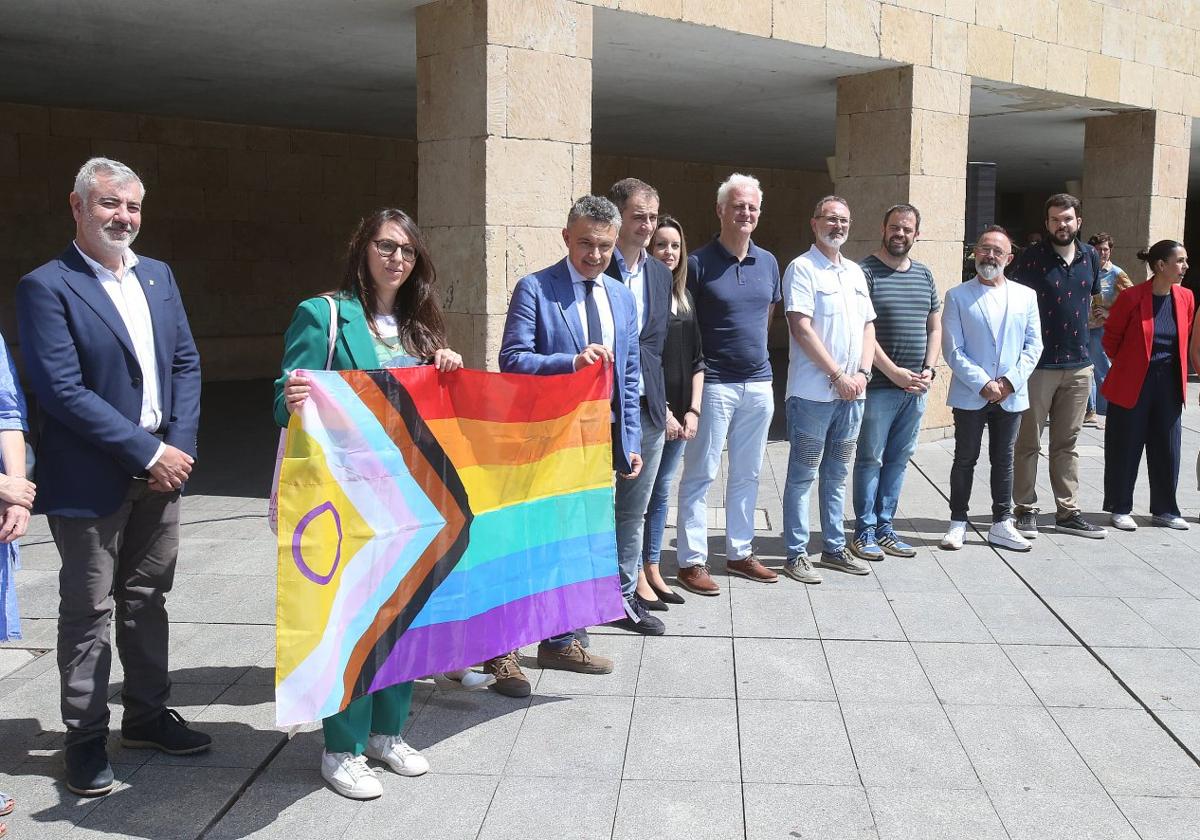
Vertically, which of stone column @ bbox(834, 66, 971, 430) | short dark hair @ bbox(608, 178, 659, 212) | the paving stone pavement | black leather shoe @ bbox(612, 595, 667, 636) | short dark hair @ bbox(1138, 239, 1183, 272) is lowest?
the paving stone pavement

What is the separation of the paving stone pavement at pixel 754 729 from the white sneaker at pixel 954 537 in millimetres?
616

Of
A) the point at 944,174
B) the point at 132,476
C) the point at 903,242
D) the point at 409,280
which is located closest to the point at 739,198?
the point at 903,242

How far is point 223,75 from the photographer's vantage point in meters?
11.3

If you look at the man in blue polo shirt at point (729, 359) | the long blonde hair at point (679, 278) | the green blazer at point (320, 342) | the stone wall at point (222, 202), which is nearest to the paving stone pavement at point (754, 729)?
the man in blue polo shirt at point (729, 359)

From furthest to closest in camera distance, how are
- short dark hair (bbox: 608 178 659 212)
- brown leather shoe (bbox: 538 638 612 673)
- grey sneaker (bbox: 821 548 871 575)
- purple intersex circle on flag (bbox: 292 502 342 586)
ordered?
1. grey sneaker (bbox: 821 548 871 575)
2. short dark hair (bbox: 608 178 659 212)
3. brown leather shoe (bbox: 538 638 612 673)
4. purple intersex circle on flag (bbox: 292 502 342 586)

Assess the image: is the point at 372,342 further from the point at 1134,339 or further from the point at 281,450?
the point at 1134,339

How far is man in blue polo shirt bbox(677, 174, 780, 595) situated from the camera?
5.49 metres

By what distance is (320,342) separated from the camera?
351cm

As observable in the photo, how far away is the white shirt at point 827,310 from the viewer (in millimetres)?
5770

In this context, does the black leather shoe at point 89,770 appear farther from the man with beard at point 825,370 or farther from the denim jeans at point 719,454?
the man with beard at point 825,370

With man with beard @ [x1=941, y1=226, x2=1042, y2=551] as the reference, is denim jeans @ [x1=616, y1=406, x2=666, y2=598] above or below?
below

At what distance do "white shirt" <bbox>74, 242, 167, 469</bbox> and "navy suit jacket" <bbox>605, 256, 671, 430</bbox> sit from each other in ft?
6.77

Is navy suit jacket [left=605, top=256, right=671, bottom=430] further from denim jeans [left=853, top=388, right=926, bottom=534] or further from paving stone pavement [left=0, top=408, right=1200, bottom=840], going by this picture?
denim jeans [left=853, top=388, right=926, bottom=534]

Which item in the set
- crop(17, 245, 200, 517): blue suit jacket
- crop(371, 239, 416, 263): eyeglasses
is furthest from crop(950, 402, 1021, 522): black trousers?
crop(17, 245, 200, 517): blue suit jacket
